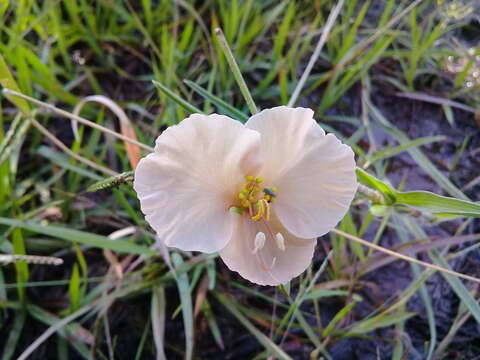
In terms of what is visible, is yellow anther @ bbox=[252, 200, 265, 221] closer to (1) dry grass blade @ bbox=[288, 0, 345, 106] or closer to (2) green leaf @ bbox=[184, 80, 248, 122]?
(2) green leaf @ bbox=[184, 80, 248, 122]

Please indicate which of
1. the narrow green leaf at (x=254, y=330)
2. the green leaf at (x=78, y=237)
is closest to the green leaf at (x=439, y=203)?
the narrow green leaf at (x=254, y=330)

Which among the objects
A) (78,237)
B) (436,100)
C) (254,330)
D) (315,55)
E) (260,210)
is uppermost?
(315,55)

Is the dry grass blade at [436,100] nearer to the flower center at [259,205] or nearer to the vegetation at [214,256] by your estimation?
the vegetation at [214,256]

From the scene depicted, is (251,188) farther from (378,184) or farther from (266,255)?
(378,184)

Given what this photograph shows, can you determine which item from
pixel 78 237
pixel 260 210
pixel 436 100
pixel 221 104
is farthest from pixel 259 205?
pixel 436 100

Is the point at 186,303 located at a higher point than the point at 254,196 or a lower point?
lower

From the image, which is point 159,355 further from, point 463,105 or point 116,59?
point 463,105

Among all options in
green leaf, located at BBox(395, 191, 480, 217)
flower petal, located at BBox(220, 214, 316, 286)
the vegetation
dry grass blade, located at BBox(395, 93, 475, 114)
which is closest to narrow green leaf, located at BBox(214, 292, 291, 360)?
the vegetation
